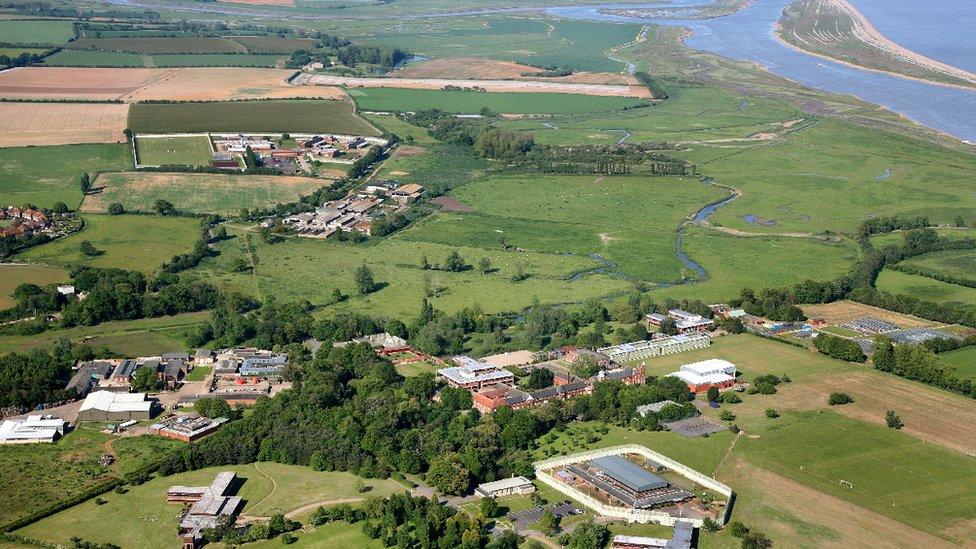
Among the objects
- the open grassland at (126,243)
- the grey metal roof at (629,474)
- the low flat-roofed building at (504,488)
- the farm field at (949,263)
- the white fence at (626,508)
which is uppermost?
the farm field at (949,263)

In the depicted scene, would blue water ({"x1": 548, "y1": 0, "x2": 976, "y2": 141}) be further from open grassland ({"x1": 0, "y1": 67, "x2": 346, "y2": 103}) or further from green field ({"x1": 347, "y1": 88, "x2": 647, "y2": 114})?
open grassland ({"x1": 0, "y1": 67, "x2": 346, "y2": 103})

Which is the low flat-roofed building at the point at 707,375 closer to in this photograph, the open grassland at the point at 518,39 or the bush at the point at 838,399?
the bush at the point at 838,399

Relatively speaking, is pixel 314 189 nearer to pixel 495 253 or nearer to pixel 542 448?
pixel 495 253

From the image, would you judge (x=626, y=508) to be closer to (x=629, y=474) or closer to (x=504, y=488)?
(x=629, y=474)

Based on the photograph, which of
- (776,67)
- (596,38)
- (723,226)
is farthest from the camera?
(596,38)

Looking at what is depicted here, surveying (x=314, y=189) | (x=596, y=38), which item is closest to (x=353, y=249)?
(x=314, y=189)

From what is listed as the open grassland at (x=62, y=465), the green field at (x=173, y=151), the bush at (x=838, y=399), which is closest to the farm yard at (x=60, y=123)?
the green field at (x=173, y=151)
